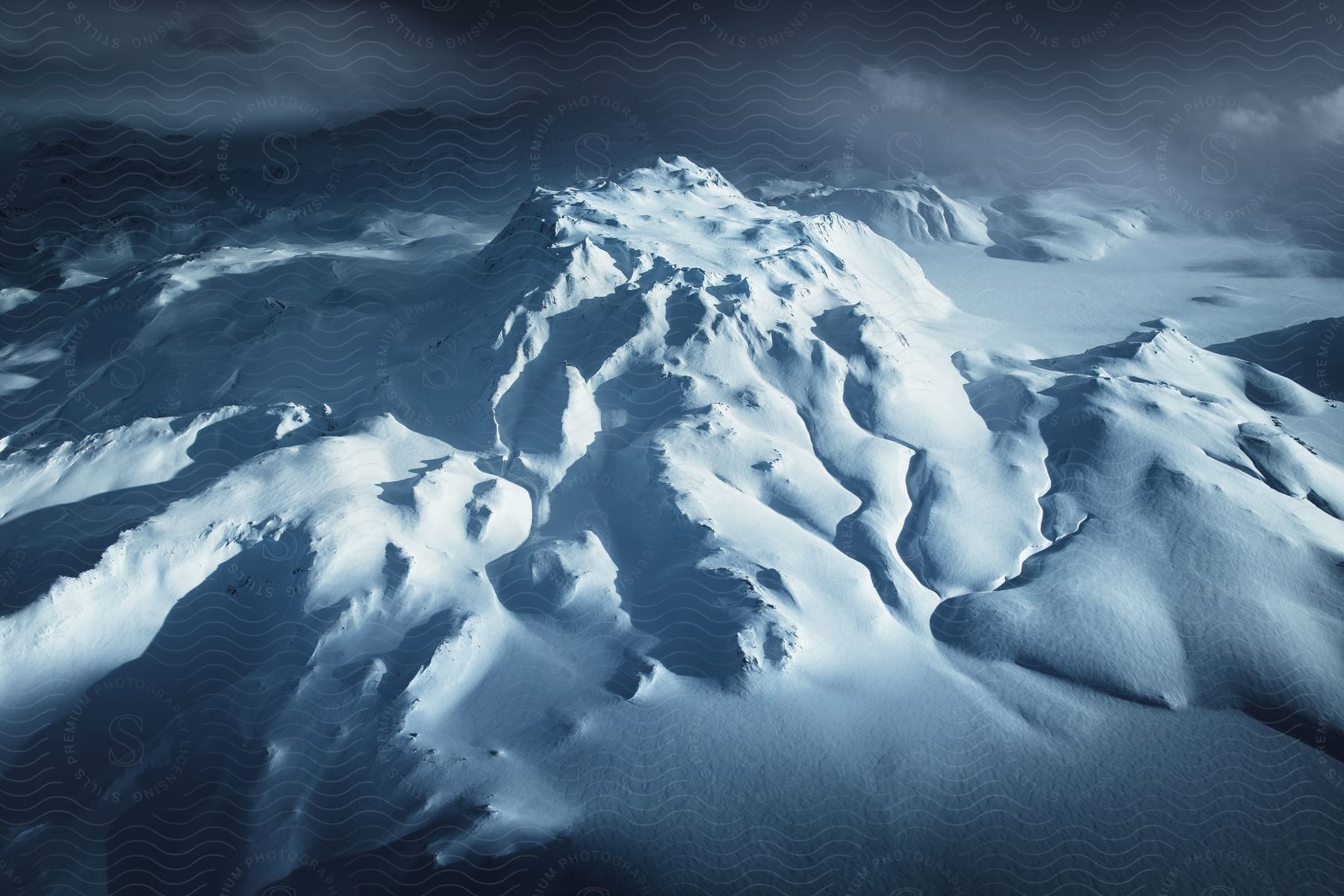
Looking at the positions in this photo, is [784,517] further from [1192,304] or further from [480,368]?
[1192,304]

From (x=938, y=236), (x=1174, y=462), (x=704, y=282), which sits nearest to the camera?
(x=1174, y=462)

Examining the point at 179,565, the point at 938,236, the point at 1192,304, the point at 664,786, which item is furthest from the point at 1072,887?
the point at 938,236

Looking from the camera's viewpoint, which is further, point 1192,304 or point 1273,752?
point 1192,304

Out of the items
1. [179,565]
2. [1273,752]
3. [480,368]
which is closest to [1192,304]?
[1273,752]

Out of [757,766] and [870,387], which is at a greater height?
[870,387]

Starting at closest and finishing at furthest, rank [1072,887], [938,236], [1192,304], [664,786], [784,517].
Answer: [1072,887] → [664,786] → [784,517] → [1192,304] → [938,236]

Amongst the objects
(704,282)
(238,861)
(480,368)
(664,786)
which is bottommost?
(238,861)

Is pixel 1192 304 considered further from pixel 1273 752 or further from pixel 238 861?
pixel 238 861
